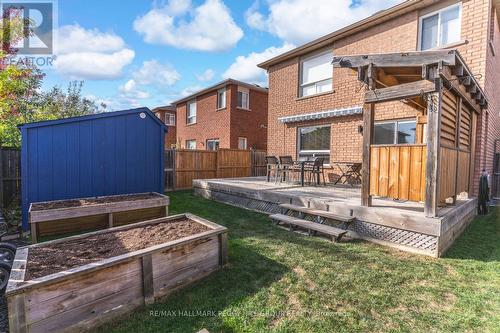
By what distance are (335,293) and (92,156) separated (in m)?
6.20

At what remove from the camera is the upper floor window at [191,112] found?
20.7 metres

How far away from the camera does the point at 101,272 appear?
252 centimetres

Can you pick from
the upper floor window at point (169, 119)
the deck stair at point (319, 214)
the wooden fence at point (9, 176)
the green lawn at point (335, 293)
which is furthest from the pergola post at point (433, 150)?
the upper floor window at point (169, 119)

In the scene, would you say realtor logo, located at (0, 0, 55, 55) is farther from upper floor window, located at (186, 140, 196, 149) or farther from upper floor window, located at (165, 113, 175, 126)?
upper floor window, located at (165, 113, 175, 126)

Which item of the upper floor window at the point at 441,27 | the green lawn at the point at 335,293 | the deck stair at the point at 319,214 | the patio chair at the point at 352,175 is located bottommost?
the green lawn at the point at 335,293

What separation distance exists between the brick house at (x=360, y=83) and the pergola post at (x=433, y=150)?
319cm

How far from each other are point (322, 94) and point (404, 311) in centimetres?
900

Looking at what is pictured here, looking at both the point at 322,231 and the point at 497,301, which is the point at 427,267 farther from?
the point at 322,231

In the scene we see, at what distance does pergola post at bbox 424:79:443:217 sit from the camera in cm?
427

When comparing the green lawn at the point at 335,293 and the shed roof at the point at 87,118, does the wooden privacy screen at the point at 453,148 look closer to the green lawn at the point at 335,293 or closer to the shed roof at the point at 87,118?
the green lawn at the point at 335,293

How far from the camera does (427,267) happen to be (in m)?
3.80

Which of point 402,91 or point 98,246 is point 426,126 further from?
point 98,246

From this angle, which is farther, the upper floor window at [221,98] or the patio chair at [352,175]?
the upper floor window at [221,98]

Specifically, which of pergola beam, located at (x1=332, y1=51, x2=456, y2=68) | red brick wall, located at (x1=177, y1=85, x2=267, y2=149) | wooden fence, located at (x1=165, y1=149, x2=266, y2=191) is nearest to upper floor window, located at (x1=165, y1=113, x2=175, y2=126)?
red brick wall, located at (x1=177, y1=85, x2=267, y2=149)
